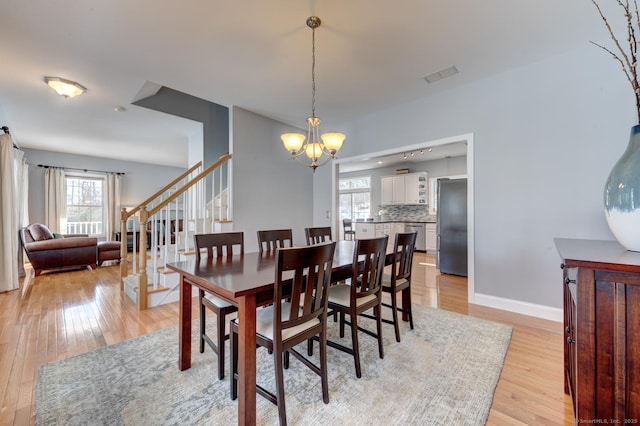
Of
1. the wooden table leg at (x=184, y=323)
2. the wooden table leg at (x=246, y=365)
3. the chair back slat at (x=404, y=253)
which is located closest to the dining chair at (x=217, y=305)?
the wooden table leg at (x=184, y=323)

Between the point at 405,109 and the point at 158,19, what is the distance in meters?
3.05

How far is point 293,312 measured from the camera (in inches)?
55.8

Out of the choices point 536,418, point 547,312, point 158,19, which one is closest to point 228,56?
point 158,19

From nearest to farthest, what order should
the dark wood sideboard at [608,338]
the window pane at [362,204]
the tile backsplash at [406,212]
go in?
1. the dark wood sideboard at [608,338]
2. the tile backsplash at [406,212]
3. the window pane at [362,204]

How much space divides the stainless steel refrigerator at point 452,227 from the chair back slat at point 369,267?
309cm

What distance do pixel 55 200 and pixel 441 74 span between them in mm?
8814

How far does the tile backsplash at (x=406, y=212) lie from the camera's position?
25.0ft

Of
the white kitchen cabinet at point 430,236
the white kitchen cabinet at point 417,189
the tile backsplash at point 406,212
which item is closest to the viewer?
the white kitchen cabinet at point 430,236

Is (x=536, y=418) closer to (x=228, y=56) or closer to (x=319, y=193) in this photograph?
(x=228, y=56)

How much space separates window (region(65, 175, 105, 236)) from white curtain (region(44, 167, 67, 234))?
0.27 m

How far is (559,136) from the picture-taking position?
8.90 feet

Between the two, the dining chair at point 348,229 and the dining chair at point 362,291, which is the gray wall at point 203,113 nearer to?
the dining chair at point 362,291

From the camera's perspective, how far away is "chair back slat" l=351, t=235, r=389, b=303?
182 centimetres

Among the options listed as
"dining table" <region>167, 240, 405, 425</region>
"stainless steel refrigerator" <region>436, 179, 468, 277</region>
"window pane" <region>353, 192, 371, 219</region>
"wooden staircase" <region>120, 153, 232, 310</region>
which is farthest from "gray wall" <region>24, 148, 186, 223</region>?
"stainless steel refrigerator" <region>436, 179, 468, 277</region>
